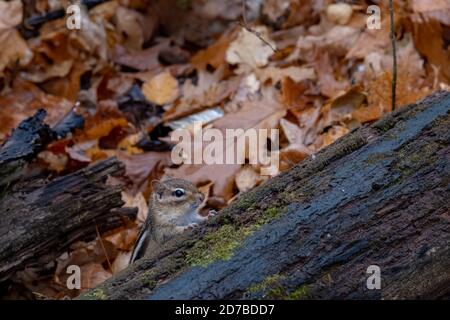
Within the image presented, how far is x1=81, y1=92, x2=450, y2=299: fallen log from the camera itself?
276 cm

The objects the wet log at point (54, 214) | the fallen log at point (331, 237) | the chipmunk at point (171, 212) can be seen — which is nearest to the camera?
the fallen log at point (331, 237)

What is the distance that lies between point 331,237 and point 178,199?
1.47 meters

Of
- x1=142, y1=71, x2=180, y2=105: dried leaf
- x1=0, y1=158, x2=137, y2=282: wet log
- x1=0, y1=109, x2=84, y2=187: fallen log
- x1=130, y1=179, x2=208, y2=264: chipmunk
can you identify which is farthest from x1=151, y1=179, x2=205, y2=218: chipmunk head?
x1=142, y1=71, x2=180, y2=105: dried leaf

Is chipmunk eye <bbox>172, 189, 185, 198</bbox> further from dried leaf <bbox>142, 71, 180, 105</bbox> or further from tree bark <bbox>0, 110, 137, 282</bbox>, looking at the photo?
dried leaf <bbox>142, 71, 180, 105</bbox>

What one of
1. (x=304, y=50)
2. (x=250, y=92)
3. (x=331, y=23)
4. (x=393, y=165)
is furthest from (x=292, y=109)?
(x=393, y=165)

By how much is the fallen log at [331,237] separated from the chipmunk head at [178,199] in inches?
38.1

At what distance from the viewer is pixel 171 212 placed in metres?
4.20

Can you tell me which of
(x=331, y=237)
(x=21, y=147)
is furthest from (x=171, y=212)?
(x=331, y=237)

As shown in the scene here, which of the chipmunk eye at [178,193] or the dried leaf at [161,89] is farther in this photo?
the dried leaf at [161,89]

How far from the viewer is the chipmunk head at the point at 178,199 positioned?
417 cm

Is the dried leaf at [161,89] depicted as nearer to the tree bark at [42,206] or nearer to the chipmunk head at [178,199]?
the tree bark at [42,206]

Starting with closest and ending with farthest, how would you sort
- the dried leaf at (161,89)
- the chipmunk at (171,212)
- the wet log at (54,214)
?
the wet log at (54,214), the chipmunk at (171,212), the dried leaf at (161,89)

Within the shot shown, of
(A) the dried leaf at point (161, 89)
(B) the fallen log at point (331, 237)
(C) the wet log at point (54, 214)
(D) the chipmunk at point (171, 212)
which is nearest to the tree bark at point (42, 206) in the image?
(C) the wet log at point (54, 214)
